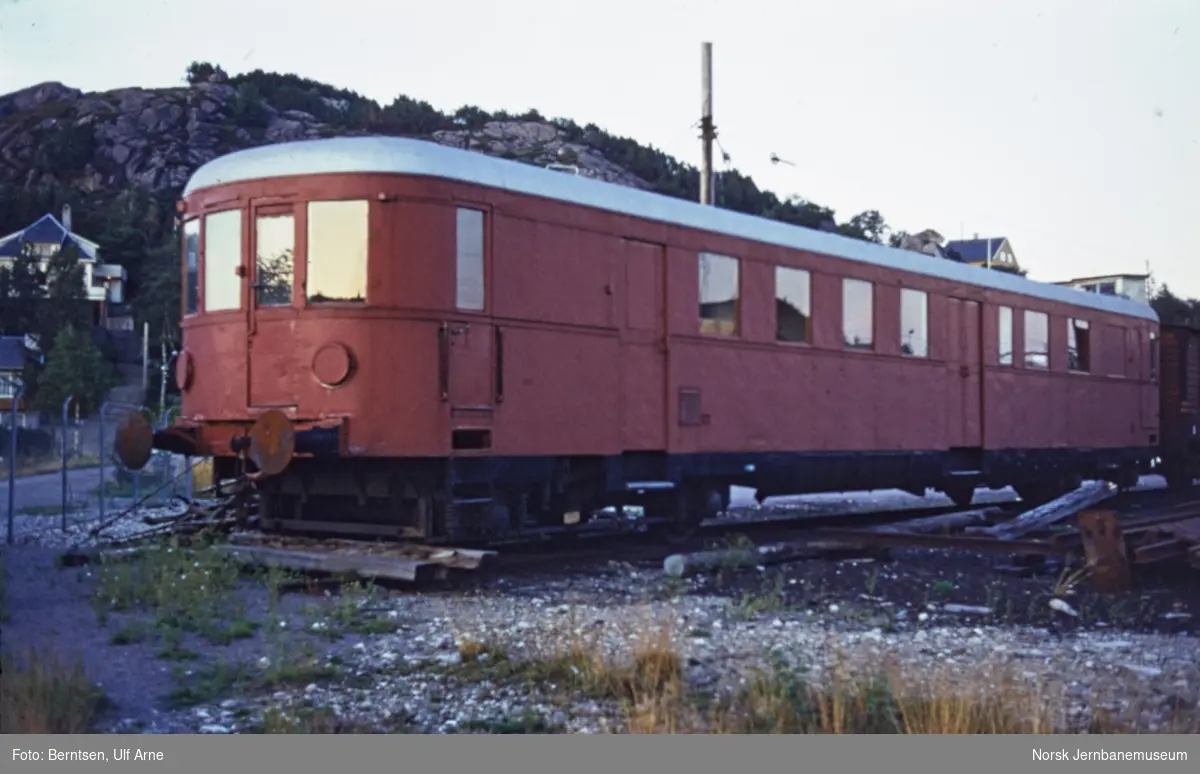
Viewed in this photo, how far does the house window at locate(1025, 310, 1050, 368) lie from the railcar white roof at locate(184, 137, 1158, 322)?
498cm

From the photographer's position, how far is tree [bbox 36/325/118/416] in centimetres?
2997

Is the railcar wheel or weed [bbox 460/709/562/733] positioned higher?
the railcar wheel

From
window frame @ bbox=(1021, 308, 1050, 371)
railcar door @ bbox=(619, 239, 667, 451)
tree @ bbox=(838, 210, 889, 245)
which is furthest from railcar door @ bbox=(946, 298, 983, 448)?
tree @ bbox=(838, 210, 889, 245)

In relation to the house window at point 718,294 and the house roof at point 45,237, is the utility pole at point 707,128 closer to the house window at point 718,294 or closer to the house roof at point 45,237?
the house window at point 718,294

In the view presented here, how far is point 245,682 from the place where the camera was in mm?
6121

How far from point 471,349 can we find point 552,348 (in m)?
0.95

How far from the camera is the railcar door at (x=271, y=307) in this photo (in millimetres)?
9945

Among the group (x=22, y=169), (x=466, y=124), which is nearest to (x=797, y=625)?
(x=22, y=169)

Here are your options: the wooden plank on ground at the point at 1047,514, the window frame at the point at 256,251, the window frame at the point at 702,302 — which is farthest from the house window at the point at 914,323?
the window frame at the point at 256,251

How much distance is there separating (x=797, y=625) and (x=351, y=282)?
4.39m

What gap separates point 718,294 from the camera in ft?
40.8

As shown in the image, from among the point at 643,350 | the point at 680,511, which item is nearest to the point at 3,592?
the point at 643,350

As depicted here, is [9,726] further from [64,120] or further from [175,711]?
[64,120]

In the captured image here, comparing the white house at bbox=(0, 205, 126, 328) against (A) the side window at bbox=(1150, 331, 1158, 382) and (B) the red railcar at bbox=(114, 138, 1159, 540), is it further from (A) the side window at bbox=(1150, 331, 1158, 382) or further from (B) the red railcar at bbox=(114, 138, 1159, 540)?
(A) the side window at bbox=(1150, 331, 1158, 382)
